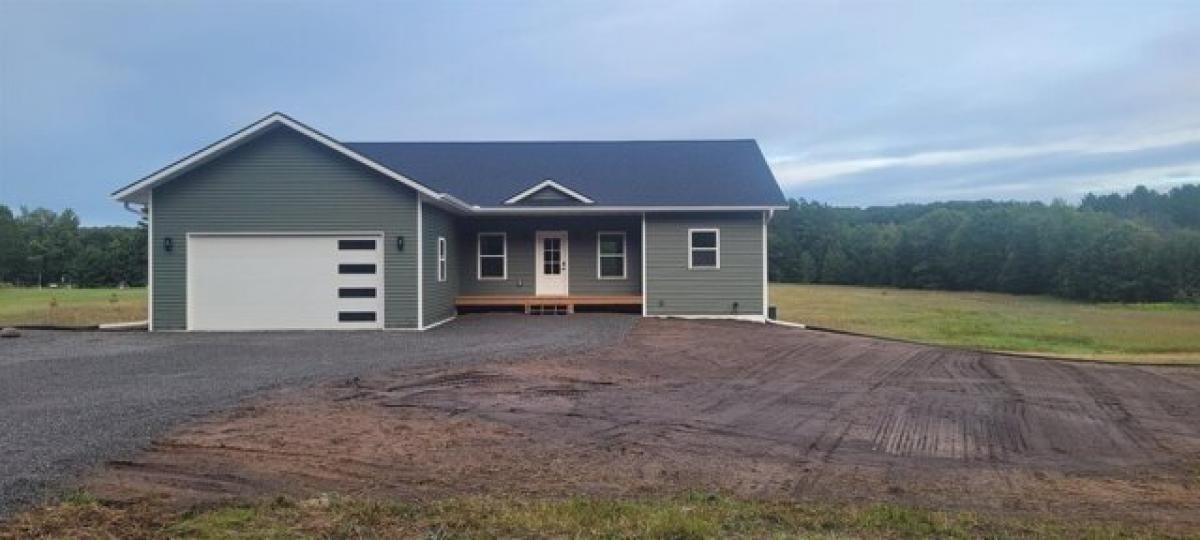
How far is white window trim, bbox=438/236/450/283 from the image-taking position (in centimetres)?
1892

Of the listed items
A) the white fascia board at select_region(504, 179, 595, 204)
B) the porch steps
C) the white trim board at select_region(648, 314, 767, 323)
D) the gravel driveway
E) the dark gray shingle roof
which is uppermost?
the dark gray shingle roof

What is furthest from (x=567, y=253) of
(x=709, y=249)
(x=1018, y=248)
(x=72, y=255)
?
(x=72, y=255)

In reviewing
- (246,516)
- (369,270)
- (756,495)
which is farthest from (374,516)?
(369,270)

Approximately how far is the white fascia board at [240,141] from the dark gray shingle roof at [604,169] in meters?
2.62

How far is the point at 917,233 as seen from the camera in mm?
58969

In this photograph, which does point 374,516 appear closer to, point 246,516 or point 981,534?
point 246,516

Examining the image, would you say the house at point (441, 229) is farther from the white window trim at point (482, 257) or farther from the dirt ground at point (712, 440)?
the dirt ground at point (712, 440)

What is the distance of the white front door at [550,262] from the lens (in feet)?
70.9

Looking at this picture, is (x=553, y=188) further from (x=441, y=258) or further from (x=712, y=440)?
(x=712, y=440)

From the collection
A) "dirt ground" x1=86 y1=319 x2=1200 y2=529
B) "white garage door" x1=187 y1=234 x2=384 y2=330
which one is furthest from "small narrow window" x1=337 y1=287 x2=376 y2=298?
"dirt ground" x1=86 y1=319 x2=1200 y2=529

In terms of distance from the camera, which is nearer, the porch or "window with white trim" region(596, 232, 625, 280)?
the porch

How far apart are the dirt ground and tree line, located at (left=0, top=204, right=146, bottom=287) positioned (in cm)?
5014

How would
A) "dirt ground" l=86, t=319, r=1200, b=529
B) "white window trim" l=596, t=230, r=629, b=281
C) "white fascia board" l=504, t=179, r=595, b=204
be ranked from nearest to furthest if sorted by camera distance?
"dirt ground" l=86, t=319, r=1200, b=529 → "white fascia board" l=504, t=179, r=595, b=204 → "white window trim" l=596, t=230, r=629, b=281

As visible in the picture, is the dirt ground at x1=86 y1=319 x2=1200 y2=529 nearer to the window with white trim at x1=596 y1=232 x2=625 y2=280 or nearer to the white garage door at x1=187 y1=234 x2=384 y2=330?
the white garage door at x1=187 y1=234 x2=384 y2=330
